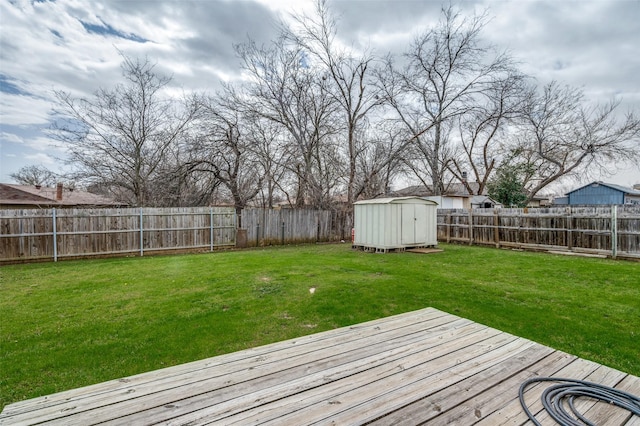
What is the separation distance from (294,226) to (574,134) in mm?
15526

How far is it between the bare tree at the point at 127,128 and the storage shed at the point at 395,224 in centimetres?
822

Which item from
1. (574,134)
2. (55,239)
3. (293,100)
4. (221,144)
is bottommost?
(55,239)

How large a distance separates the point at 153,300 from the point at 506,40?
A: 1574 cm

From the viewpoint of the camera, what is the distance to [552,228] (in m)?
9.63

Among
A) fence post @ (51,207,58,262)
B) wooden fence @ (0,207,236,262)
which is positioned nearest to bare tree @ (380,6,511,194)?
wooden fence @ (0,207,236,262)

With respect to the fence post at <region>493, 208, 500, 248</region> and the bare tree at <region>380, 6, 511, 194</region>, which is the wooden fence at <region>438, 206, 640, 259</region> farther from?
the bare tree at <region>380, 6, 511, 194</region>

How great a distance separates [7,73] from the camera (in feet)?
29.7

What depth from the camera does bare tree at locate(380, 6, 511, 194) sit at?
14.1 m

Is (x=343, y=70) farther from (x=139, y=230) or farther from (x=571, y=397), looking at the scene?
(x=571, y=397)

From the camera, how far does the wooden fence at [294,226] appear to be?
11.5 meters

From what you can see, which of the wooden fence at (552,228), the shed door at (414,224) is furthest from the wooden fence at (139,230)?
the wooden fence at (552,228)

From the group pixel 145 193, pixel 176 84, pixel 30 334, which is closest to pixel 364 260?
pixel 30 334

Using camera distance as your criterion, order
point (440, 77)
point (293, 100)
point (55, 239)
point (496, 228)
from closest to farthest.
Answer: point (55, 239) < point (496, 228) < point (293, 100) < point (440, 77)

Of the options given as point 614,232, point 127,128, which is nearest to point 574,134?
point 614,232
